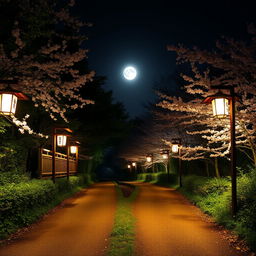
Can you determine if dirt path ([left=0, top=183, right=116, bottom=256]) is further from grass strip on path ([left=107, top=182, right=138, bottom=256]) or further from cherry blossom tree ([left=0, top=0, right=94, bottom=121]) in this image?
cherry blossom tree ([left=0, top=0, right=94, bottom=121])

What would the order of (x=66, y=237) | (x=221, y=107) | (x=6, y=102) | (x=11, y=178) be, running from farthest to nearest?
1. (x=11, y=178)
2. (x=221, y=107)
3. (x=6, y=102)
4. (x=66, y=237)

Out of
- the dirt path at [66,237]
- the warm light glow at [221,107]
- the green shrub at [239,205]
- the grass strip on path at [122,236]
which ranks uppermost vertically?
the warm light glow at [221,107]

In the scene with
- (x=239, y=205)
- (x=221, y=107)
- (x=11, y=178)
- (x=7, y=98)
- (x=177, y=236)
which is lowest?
(x=177, y=236)

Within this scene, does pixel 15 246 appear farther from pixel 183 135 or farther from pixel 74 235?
pixel 183 135

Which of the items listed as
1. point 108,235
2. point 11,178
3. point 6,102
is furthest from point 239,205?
point 11,178

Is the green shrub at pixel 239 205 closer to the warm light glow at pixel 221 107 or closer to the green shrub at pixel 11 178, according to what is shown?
the warm light glow at pixel 221 107

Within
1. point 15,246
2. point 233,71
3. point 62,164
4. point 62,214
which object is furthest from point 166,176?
point 15,246

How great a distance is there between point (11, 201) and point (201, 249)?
5448 mm

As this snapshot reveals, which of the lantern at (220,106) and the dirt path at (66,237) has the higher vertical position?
the lantern at (220,106)

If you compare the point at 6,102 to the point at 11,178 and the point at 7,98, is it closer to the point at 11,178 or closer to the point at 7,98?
the point at 7,98

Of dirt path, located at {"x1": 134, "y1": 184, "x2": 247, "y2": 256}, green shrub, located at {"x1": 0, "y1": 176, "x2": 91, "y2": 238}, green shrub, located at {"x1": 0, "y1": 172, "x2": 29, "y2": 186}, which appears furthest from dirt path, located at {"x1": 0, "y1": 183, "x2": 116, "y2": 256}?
green shrub, located at {"x1": 0, "y1": 172, "x2": 29, "y2": 186}

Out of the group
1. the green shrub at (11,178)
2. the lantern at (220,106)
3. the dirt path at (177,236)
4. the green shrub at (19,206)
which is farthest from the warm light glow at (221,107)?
the green shrub at (11,178)

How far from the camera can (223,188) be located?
13367 millimetres

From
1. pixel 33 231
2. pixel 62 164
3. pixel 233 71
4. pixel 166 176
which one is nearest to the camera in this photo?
pixel 33 231
